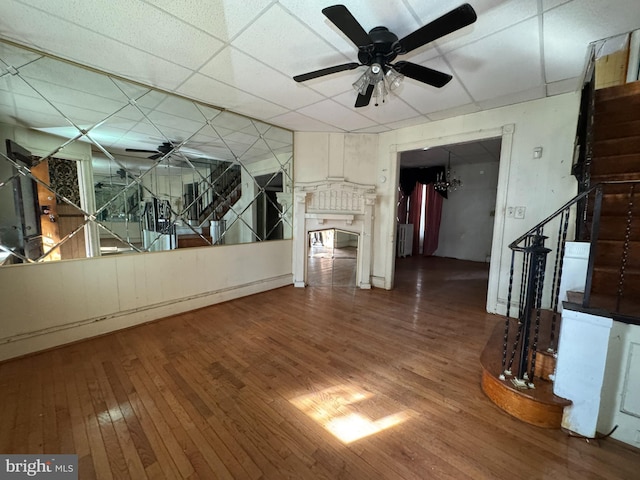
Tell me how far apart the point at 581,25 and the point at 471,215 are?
21.8 ft

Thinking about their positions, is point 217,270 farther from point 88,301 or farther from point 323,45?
Result: point 323,45

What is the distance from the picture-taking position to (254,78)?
270 centimetres

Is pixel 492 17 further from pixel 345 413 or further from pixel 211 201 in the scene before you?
pixel 211 201

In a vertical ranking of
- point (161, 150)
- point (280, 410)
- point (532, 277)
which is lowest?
point (280, 410)

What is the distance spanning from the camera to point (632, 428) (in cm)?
155

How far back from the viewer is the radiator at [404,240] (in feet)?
27.2

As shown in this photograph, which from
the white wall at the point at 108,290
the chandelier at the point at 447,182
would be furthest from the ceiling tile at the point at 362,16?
the chandelier at the point at 447,182

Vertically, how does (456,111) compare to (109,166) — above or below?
above

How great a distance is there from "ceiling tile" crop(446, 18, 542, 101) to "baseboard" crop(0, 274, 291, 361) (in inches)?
161

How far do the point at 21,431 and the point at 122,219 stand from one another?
6.59ft

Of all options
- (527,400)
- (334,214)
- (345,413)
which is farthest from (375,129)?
(345,413)

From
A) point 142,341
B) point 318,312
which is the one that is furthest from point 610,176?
point 142,341

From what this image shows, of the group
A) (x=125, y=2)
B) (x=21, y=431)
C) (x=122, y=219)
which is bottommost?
(x=21, y=431)

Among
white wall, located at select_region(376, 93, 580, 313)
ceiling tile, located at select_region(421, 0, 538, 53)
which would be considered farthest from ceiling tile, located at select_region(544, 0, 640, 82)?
white wall, located at select_region(376, 93, 580, 313)
